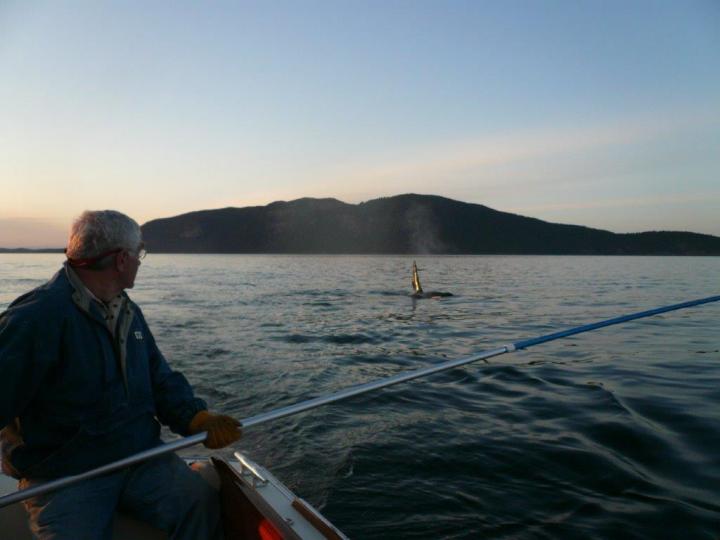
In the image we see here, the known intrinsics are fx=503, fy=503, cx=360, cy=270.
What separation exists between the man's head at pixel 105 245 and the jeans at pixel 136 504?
46.2 inches

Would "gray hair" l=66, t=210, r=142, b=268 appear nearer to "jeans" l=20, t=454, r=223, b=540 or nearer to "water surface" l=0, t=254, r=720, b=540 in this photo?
"jeans" l=20, t=454, r=223, b=540

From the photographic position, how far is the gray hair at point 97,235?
2.94m

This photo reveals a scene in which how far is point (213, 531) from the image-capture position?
3.31m

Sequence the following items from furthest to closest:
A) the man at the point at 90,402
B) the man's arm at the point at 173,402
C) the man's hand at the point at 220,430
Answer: the man's arm at the point at 173,402, the man's hand at the point at 220,430, the man at the point at 90,402

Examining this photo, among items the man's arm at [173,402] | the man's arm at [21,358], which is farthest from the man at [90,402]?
the man's arm at [173,402]

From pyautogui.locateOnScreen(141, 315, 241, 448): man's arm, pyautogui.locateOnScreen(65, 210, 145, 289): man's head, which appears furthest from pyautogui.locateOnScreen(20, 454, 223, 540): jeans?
pyautogui.locateOnScreen(65, 210, 145, 289): man's head

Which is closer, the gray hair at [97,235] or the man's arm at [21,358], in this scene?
the man's arm at [21,358]

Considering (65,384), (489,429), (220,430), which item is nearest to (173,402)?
(220,430)

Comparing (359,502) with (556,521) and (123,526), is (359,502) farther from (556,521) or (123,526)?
(123,526)

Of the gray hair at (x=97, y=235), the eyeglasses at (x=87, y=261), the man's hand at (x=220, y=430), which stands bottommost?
the man's hand at (x=220, y=430)

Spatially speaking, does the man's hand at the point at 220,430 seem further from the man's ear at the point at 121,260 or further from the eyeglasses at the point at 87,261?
the eyeglasses at the point at 87,261

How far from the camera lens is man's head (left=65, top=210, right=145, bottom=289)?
9.66ft

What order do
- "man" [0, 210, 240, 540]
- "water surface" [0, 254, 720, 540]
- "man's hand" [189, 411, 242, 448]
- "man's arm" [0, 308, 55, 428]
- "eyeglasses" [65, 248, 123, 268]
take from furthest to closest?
"water surface" [0, 254, 720, 540]
"man's hand" [189, 411, 242, 448]
"eyeglasses" [65, 248, 123, 268]
"man" [0, 210, 240, 540]
"man's arm" [0, 308, 55, 428]

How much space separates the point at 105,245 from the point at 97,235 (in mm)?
74
